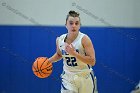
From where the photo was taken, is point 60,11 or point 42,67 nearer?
point 42,67

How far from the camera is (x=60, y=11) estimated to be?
19.4ft

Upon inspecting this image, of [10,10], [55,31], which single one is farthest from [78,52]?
[10,10]

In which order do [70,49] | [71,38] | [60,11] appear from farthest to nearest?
[60,11]
[71,38]
[70,49]

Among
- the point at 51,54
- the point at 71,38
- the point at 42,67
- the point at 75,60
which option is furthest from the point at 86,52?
the point at 51,54

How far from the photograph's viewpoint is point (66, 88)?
396 cm

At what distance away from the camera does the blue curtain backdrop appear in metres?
5.93

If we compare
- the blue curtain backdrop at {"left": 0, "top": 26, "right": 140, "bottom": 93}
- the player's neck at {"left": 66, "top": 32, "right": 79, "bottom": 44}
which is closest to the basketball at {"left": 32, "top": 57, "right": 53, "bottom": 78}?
the player's neck at {"left": 66, "top": 32, "right": 79, "bottom": 44}

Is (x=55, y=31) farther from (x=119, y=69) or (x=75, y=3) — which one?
(x=119, y=69)

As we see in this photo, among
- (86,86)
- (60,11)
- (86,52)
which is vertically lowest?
(86,86)

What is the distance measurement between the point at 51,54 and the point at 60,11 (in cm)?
81

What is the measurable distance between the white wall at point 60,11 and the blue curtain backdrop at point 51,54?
11cm

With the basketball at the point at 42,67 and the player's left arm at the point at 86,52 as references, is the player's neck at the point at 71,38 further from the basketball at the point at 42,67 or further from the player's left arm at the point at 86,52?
the basketball at the point at 42,67

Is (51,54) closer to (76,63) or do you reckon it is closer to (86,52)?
(76,63)

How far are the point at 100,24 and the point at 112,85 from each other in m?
1.18
